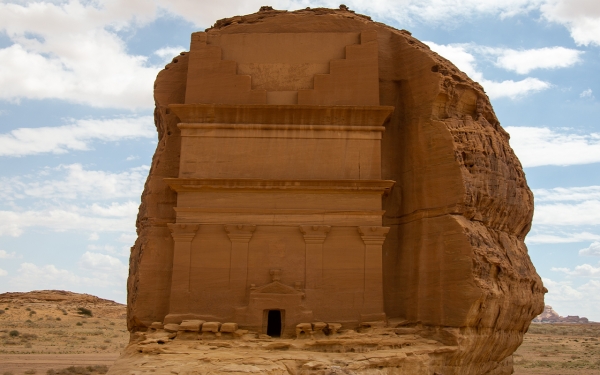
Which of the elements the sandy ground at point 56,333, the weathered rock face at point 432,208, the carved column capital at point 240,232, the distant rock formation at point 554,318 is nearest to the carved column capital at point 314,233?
the carved column capital at point 240,232

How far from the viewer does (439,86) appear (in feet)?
49.0

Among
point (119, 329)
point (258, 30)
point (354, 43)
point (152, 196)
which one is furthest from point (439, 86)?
point (119, 329)

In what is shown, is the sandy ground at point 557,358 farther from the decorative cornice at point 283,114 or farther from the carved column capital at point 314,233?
the decorative cornice at point 283,114

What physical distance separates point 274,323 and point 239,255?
1707 millimetres

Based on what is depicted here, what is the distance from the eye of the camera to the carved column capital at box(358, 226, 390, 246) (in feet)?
47.7

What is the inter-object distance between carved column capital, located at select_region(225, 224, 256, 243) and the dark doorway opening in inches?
65.7

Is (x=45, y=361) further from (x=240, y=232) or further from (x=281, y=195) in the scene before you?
(x=281, y=195)

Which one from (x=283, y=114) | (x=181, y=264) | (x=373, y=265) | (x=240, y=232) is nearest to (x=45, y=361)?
(x=181, y=264)

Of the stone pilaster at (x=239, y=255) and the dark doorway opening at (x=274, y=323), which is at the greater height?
the stone pilaster at (x=239, y=255)

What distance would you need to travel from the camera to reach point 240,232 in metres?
14.6

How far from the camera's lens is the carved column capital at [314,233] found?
14.5 meters

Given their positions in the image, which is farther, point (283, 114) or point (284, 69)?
point (284, 69)

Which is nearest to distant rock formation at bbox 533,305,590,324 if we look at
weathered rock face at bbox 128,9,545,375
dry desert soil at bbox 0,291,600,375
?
dry desert soil at bbox 0,291,600,375

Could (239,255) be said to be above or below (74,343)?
above
